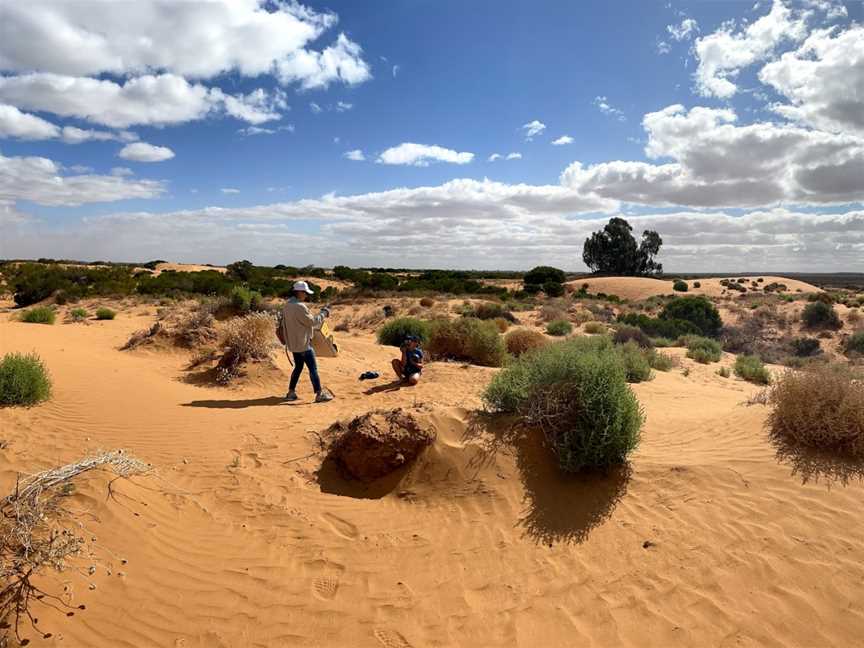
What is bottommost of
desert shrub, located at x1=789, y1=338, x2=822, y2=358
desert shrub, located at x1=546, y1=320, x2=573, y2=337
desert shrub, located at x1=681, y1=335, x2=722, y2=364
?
desert shrub, located at x1=789, y1=338, x2=822, y2=358

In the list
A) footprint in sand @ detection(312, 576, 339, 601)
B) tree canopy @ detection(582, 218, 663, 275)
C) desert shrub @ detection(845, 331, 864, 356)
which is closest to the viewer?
footprint in sand @ detection(312, 576, 339, 601)

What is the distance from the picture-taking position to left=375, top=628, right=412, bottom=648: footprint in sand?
11.3ft

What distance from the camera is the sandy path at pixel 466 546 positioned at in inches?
138

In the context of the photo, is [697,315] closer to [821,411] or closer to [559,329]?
[559,329]

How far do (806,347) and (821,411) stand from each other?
717 inches

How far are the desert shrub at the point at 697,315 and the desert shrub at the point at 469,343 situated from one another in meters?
14.7

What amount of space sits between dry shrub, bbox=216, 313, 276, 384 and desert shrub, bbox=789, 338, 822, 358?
19185 mm

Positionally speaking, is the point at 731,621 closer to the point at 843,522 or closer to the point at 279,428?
the point at 843,522

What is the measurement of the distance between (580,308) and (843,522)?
2517 cm

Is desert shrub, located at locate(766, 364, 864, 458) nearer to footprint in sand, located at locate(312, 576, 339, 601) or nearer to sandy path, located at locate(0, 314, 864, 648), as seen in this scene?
sandy path, located at locate(0, 314, 864, 648)

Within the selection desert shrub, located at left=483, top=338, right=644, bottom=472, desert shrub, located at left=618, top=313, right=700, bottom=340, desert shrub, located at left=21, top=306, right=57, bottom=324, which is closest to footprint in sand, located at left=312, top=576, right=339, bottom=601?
desert shrub, located at left=483, top=338, right=644, bottom=472

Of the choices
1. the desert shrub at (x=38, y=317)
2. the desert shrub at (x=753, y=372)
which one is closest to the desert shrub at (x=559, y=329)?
the desert shrub at (x=753, y=372)

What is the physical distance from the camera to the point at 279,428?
22.9 ft

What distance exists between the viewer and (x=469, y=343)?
11.2 m
